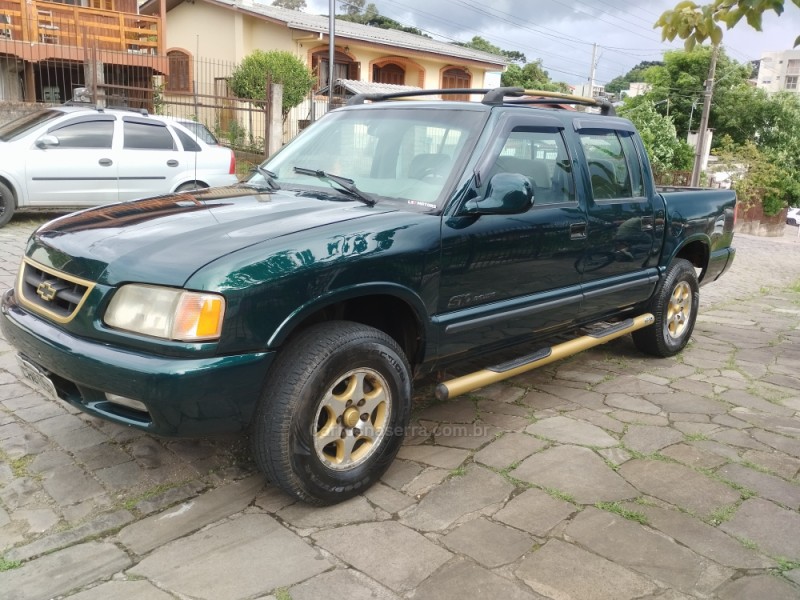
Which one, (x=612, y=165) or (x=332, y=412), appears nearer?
(x=332, y=412)

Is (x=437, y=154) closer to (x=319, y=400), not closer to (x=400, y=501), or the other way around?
(x=319, y=400)

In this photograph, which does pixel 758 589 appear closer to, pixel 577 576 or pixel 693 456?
pixel 577 576

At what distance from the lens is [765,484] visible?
11.9 ft

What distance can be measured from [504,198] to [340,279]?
0.99 metres

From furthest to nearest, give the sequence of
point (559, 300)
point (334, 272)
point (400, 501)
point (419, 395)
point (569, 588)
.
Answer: point (419, 395), point (559, 300), point (400, 501), point (334, 272), point (569, 588)

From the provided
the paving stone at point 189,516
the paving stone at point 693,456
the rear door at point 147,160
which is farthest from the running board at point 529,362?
the rear door at point 147,160

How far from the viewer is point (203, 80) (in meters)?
25.7

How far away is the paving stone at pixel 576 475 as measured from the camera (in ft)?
11.2

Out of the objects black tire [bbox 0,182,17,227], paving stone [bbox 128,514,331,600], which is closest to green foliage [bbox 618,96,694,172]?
black tire [bbox 0,182,17,227]

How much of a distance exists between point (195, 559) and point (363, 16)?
70493mm

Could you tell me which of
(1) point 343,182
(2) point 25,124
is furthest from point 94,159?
(1) point 343,182

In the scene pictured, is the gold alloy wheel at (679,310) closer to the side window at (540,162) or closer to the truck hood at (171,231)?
the side window at (540,162)

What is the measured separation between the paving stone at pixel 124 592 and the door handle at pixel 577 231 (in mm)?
2904

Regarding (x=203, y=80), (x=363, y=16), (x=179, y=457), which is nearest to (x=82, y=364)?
(x=179, y=457)
